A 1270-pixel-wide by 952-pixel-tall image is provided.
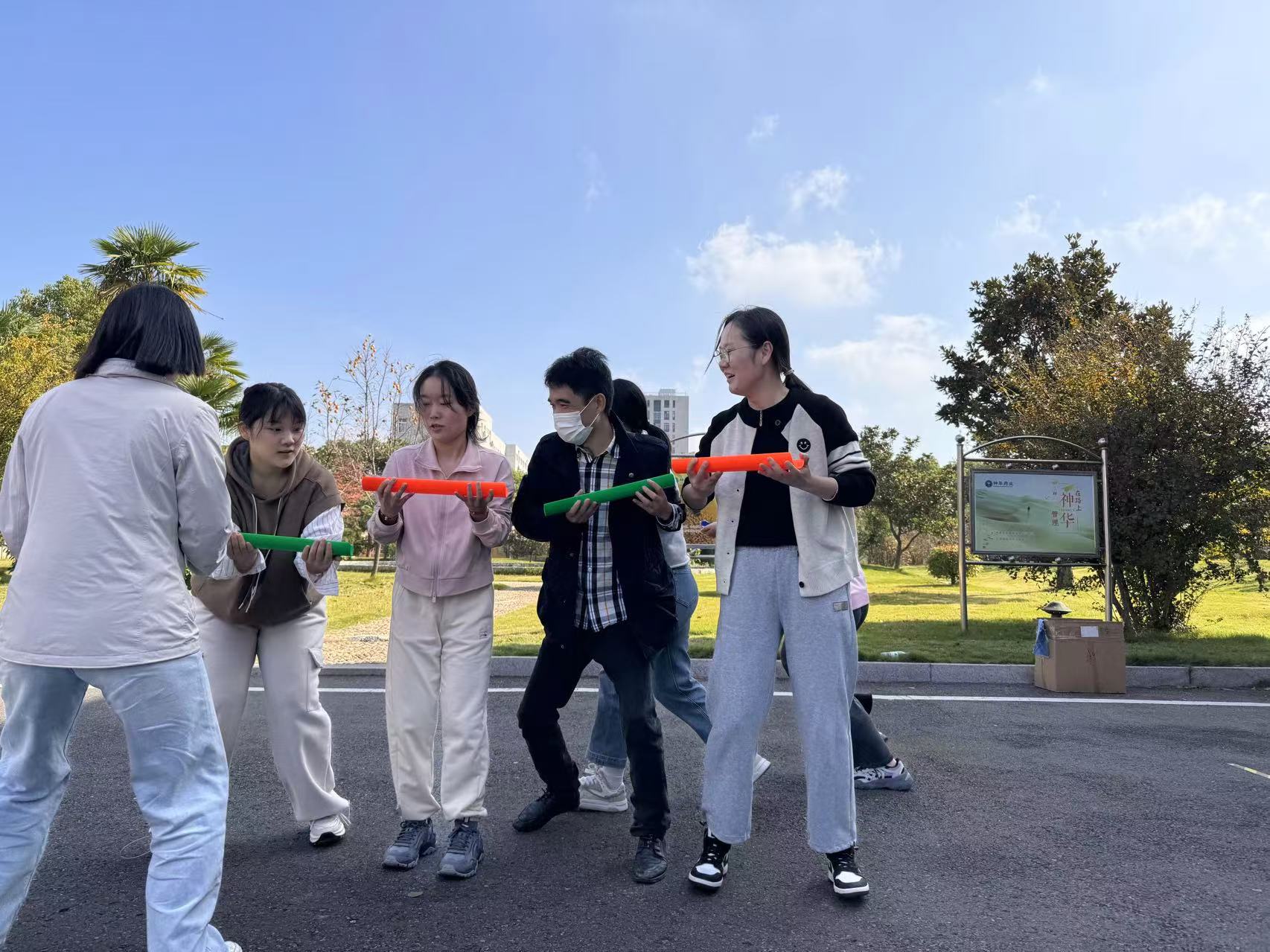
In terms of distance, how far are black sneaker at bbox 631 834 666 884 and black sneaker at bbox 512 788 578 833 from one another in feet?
1.74

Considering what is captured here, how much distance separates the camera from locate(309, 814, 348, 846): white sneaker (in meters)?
3.45

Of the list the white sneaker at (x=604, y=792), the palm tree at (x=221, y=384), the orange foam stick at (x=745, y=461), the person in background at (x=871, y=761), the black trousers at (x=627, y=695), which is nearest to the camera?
the orange foam stick at (x=745, y=461)

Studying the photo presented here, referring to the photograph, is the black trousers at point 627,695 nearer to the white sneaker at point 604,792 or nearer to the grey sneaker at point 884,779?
the white sneaker at point 604,792

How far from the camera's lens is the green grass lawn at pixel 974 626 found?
27.4 ft

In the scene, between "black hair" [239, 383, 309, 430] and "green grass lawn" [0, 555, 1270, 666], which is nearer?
"black hair" [239, 383, 309, 430]

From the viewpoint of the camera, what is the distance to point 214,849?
226 cm

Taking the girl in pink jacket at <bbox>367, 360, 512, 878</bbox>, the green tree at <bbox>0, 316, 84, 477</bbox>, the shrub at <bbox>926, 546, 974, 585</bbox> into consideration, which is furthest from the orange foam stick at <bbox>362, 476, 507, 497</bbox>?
the shrub at <bbox>926, 546, 974, 585</bbox>

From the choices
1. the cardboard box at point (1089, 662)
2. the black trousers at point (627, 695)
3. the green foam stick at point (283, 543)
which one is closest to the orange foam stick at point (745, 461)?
the black trousers at point (627, 695)

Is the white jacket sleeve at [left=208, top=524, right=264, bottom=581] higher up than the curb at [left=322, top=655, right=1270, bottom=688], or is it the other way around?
the white jacket sleeve at [left=208, top=524, right=264, bottom=581]

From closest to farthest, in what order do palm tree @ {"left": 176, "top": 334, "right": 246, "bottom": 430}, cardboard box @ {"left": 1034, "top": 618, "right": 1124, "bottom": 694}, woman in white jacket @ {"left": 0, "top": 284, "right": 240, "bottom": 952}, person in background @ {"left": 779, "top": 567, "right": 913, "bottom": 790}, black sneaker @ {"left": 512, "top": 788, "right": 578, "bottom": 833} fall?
woman in white jacket @ {"left": 0, "top": 284, "right": 240, "bottom": 952} < black sneaker @ {"left": 512, "top": 788, "right": 578, "bottom": 833} < person in background @ {"left": 779, "top": 567, "right": 913, "bottom": 790} < cardboard box @ {"left": 1034, "top": 618, "right": 1124, "bottom": 694} < palm tree @ {"left": 176, "top": 334, "right": 246, "bottom": 430}

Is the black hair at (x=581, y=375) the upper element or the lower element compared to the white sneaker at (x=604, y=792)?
upper

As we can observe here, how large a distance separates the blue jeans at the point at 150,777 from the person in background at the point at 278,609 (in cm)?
103

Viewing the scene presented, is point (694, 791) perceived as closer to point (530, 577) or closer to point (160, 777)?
point (160, 777)

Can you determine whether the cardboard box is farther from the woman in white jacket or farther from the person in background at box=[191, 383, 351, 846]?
the woman in white jacket
